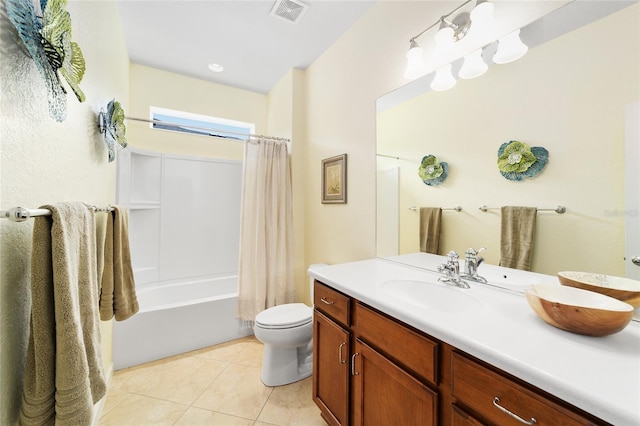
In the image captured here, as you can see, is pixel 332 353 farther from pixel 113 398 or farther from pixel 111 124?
pixel 111 124

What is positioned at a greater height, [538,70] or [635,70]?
[538,70]

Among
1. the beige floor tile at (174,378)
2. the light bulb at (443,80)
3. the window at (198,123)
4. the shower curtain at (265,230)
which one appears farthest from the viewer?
the window at (198,123)

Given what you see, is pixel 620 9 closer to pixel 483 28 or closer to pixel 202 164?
pixel 483 28

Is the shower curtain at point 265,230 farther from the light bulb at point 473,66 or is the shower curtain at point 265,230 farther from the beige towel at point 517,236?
the beige towel at point 517,236

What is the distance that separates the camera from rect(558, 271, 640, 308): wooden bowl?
0.81m

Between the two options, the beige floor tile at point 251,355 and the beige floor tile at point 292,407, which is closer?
the beige floor tile at point 292,407

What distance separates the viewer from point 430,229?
4.80ft

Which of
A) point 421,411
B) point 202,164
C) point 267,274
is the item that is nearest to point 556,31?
point 421,411

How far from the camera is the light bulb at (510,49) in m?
1.08

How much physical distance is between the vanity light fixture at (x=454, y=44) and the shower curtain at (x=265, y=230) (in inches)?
58.1

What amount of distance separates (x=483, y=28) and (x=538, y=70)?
341mm

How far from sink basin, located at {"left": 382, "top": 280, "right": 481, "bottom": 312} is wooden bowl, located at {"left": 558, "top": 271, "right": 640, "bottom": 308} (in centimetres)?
32

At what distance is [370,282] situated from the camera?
4.13ft

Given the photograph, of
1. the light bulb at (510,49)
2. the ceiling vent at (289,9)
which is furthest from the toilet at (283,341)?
the ceiling vent at (289,9)
